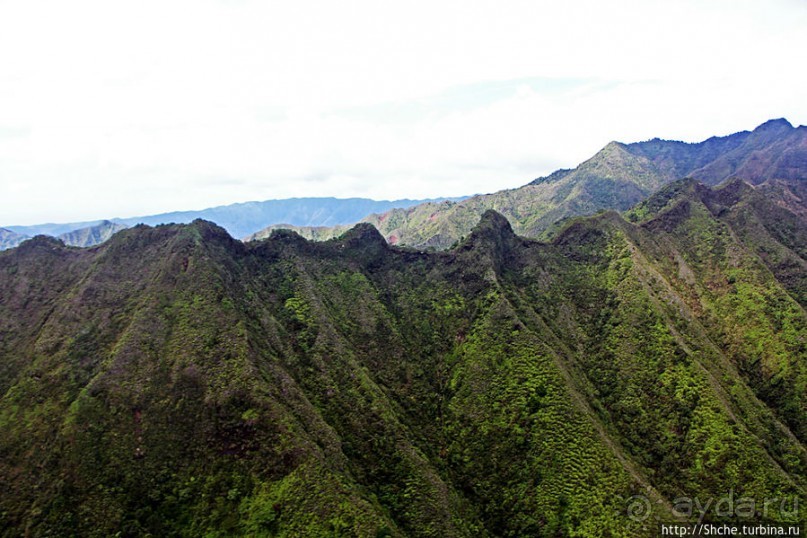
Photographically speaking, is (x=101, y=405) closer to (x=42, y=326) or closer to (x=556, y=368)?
(x=42, y=326)

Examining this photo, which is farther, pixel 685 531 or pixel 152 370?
pixel 152 370

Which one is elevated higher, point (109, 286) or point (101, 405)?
point (109, 286)

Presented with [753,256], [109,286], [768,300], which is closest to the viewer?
[109,286]

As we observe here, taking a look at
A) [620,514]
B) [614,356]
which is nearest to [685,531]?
[620,514]

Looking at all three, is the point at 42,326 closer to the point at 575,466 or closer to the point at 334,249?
the point at 334,249

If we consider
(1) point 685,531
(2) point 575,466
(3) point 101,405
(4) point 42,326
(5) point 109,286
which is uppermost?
(5) point 109,286

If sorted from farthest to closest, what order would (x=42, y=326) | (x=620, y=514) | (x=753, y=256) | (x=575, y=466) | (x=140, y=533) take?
(x=753, y=256) → (x=42, y=326) → (x=575, y=466) → (x=620, y=514) → (x=140, y=533)
